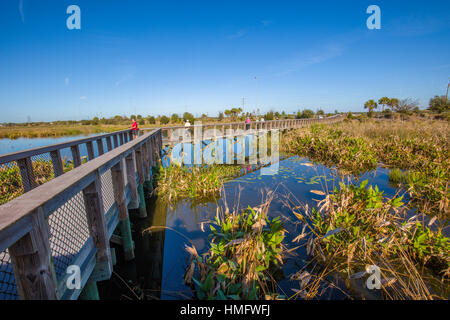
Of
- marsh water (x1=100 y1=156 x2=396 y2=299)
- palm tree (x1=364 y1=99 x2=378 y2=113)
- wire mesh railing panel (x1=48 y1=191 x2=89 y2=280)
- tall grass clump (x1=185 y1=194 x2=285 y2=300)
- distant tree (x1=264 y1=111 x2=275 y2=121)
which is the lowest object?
marsh water (x1=100 y1=156 x2=396 y2=299)

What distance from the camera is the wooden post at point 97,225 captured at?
2277 millimetres

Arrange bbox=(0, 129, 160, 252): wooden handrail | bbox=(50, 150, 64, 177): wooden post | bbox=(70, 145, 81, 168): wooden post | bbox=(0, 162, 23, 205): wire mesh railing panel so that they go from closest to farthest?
bbox=(0, 129, 160, 252): wooden handrail → bbox=(50, 150, 64, 177): wooden post → bbox=(0, 162, 23, 205): wire mesh railing panel → bbox=(70, 145, 81, 168): wooden post

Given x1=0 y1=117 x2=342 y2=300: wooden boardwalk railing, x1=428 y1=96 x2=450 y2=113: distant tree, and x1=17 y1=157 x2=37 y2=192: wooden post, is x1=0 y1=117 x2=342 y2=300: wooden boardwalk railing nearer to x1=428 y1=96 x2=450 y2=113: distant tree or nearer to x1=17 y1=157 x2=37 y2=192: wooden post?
x1=17 y1=157 x2=37 y2=192: wooden post

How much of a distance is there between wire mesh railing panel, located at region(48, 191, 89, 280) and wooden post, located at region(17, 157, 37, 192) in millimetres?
1513

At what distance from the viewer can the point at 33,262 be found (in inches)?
51.5

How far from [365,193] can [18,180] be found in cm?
778

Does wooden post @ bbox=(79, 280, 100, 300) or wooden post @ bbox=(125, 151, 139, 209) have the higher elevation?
wooden post @ bbox=(125, 151, 139, 209)

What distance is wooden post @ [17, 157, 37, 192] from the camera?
3.43 meters

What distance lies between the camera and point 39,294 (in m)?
1.35

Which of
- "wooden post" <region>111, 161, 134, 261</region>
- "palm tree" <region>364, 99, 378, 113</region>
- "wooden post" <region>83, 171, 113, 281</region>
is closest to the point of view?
"wooden post" <region>83, 171, 113, 281</region>

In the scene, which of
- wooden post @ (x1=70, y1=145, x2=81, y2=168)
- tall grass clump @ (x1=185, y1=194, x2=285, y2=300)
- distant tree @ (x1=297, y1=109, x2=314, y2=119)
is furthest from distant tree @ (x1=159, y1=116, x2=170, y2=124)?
tall grass clump @ (x1=185, y1=194, x2=285, y2=300)

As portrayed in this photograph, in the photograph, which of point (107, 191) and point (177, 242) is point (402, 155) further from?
point (107, 191)

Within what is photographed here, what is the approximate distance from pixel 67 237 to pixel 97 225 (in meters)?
0.30

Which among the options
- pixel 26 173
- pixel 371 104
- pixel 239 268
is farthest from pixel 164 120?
pixel 371 104
